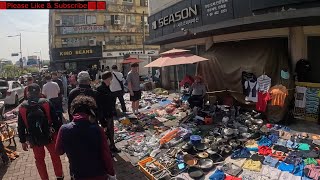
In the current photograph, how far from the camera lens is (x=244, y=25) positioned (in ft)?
30.9

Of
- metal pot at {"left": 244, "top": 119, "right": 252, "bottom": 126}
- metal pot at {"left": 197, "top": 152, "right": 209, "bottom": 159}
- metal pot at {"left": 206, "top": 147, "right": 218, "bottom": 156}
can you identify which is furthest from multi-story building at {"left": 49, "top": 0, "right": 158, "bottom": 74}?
metal pot at {"left": 197, "top": 152, "right": 209, "bottom": 159}

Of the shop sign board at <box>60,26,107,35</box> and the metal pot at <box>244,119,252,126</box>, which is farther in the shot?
the shop sign board at <box>60,26,107,35</box>

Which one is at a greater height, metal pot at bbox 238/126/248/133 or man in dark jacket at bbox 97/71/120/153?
man in dark jacket at bbox 97/71/120/153

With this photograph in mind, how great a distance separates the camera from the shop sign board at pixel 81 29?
38625mm

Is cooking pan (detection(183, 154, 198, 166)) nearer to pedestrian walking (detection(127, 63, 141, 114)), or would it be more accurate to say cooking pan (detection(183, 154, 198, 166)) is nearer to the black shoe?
the black shoe

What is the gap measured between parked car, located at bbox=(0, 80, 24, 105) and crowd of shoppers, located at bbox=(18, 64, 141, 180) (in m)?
8.74

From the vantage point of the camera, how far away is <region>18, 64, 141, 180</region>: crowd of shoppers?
3248 mm

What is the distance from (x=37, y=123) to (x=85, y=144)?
214 centimetres

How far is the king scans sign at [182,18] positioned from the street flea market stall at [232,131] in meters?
2.04

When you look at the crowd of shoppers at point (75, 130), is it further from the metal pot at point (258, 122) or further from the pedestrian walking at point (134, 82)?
the metal pot at point (258, 122)

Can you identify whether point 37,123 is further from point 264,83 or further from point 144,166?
point 264,83

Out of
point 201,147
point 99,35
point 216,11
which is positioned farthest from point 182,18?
point 99,35

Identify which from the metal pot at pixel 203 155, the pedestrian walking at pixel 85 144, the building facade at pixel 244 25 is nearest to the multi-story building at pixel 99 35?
the building facade at pixel 244 25

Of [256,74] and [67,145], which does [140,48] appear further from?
[67,145]
